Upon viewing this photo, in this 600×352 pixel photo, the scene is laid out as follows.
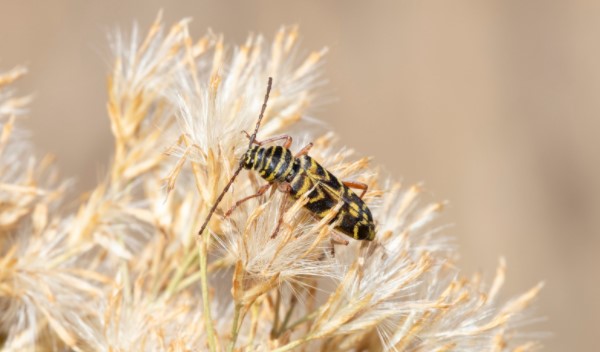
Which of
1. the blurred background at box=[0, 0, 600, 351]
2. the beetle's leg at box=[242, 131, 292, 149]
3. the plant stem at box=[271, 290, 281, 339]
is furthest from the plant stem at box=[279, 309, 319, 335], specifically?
the blurred background at box=[0, 0, 600, 351]

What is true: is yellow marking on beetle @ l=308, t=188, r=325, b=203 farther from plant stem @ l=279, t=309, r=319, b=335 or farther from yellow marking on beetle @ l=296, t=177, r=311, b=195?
plant stem @ l=279, t=309, r=319, b=335

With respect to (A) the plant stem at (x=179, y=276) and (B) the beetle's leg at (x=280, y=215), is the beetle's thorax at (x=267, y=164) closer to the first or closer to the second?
(B) the beetle's leg at (x=280, y=215)

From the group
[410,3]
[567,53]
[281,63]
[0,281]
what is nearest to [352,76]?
[410,3]

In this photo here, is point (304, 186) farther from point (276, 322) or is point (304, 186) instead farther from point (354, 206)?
point (276, 322)

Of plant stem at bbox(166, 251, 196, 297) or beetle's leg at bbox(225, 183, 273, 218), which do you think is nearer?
beetle's leg at bbox(225, 183, 273, 218)

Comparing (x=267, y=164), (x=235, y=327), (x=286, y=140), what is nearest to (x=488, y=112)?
(x=286, y=140)
